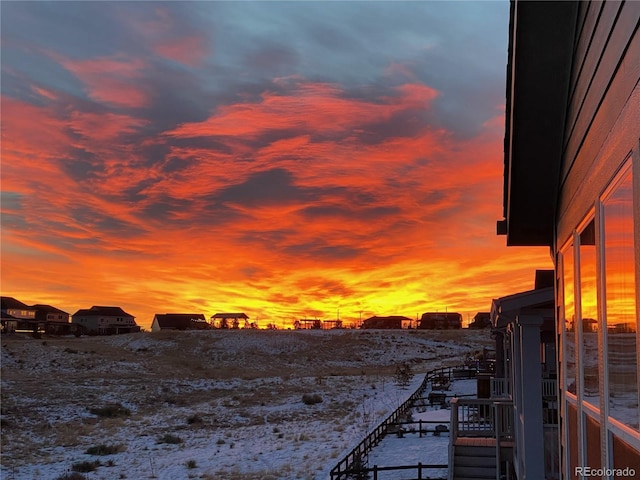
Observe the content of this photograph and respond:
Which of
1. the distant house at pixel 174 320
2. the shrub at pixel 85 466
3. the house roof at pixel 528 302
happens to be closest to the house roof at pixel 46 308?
the distant house at pixel 174 320

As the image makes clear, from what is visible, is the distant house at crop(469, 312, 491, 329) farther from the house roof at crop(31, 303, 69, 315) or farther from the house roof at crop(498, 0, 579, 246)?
the house roof at crop(31, 303, 69, 315)

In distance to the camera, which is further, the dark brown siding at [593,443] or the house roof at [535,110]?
the house roof at [535,110]

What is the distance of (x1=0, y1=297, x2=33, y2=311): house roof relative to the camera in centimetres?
11418

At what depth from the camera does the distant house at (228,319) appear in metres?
126

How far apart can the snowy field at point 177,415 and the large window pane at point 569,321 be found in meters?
13.7

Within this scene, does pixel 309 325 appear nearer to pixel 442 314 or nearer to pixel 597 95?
pixel 442 314

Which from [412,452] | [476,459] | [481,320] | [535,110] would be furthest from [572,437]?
[481,320]

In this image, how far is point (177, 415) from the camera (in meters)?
33.3

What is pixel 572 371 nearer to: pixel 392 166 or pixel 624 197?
pixel 624 197

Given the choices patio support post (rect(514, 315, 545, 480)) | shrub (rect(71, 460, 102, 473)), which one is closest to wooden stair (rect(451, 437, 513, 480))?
patio support post (rect(514, 315, 545, 480))

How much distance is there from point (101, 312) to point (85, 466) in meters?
116

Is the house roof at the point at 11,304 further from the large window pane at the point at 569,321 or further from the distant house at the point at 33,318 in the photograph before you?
the large window pane at the point at 569,321

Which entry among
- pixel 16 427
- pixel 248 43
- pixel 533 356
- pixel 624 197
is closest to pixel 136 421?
pixel 16 427

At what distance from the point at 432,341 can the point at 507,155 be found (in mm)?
93122
